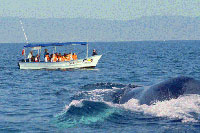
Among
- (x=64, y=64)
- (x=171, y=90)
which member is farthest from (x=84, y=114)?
(x=64, y=64)

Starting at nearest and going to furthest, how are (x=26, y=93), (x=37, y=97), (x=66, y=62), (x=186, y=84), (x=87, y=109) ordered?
(x=186, y=84) → (x=87, y=109) → (x=37, y=97) → (x=26, y=93) → (x=66, y=62)

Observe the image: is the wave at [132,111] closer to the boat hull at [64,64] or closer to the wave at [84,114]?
the wave at [84,114]

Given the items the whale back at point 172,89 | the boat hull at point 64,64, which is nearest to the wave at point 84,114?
the whale back at point 172,89

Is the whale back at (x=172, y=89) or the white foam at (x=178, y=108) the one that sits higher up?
the whale back at (x=172, y=89)

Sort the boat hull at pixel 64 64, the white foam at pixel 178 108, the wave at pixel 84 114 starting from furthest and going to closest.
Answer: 1. the boat hull at pixel 64 64
2. the wave at pixel 84 114
3. the white foam at pixel 178 108

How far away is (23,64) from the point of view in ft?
123

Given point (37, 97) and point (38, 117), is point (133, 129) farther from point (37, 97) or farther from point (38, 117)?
point (37, 97)

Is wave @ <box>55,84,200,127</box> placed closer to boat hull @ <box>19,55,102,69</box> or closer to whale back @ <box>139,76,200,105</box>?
whale back @ <box>139,76,200,105</box>

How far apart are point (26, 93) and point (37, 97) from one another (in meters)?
1.96

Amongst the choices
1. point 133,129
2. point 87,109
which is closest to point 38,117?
point 87,109

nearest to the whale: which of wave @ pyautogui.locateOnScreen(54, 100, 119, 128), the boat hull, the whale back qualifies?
the whale back

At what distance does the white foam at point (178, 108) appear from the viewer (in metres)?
10.8

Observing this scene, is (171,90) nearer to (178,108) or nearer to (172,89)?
(172,89)

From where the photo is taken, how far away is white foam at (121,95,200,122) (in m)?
10.8
